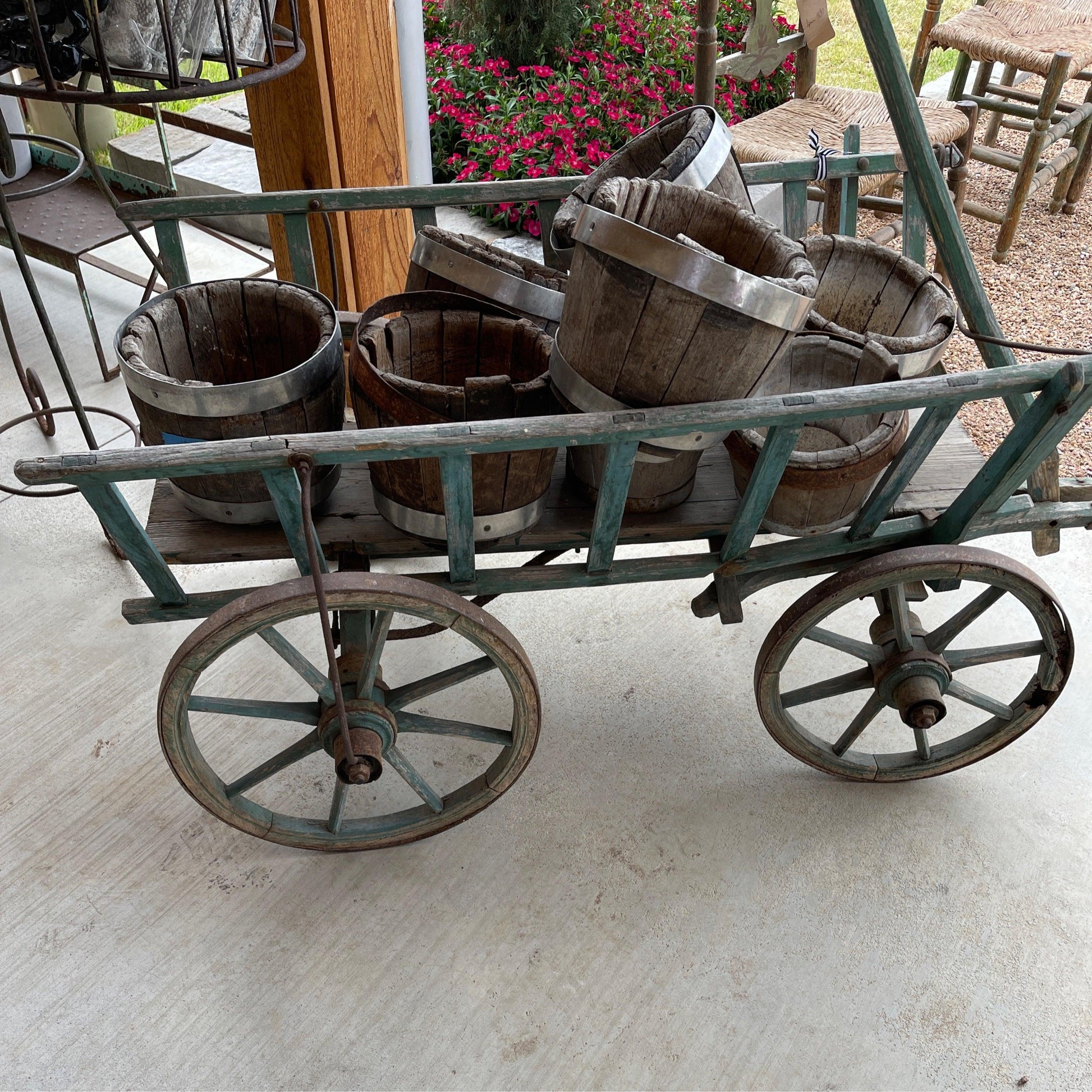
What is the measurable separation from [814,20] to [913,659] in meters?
1.49

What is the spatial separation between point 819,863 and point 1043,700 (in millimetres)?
591

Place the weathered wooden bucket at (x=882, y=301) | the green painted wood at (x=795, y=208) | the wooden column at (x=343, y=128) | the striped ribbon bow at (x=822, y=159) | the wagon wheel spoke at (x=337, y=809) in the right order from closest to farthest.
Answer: the weathered wooden bucket at (x=882, y=301)
the wagon wheel spoke at (x=337, y=809)
the striped ribbon bow at (x=822, y=159)
the green painted wood at (x=795, y=208)
the wooden column at (x=343, y=128)

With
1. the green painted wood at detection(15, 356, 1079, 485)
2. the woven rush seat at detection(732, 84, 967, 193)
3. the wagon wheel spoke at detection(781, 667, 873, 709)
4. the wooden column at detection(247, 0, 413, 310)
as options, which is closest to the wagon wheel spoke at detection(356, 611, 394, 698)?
the green painted wood at detection(15, 356, 1079, 485)

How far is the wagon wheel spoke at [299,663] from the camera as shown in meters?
1.71

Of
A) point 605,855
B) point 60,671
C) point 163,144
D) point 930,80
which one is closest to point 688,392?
point 605,855

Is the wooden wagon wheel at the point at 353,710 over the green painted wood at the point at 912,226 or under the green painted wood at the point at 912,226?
under

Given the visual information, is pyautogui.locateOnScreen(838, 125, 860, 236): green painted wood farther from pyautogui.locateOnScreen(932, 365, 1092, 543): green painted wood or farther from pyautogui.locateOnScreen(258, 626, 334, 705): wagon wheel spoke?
pyautogui.locateOnScreen(258, 626, 334, 705): wagon wheel spoke

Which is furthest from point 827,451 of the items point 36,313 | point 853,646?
point 36,313

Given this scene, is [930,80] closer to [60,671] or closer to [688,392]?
[688,392]

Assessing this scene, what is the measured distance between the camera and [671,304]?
139 cm

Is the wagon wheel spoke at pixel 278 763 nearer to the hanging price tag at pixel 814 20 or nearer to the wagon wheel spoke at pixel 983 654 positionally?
the wagon wheel spoke at pixel 983 654

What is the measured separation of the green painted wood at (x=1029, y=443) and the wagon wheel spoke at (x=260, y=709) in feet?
4.32

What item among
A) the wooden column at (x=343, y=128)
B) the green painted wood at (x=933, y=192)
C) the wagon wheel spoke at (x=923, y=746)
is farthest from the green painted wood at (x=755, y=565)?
the wooden column at (x=343, y=128)

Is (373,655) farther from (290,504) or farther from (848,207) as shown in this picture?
(848,207)
